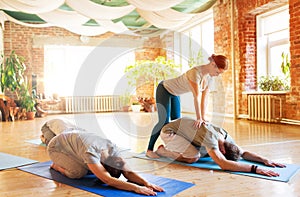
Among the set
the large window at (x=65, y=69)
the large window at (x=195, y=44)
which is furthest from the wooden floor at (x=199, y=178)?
the large window at (x=65, y=69)

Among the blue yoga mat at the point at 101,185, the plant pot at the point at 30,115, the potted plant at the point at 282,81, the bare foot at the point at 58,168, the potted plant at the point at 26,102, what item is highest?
the potted plant at the point at 282,81

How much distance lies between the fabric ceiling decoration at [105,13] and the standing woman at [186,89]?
7.71ft

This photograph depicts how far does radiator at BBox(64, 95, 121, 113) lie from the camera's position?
9.97 metres

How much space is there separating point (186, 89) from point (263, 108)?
11.5 ft

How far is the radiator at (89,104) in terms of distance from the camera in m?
9.97

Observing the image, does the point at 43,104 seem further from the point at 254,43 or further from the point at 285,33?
the point at 285,33

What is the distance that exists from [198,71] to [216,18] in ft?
16.5

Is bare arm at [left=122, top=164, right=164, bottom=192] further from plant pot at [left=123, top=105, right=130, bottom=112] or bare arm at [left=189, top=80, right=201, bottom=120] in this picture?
plant pot at [left=123, top=105, right=130, bottom=112]

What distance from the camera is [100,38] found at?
→ 411 inches

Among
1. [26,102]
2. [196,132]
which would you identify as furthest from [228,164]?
[26,102]

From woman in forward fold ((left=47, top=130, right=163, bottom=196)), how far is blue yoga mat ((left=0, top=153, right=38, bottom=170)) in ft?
2.06

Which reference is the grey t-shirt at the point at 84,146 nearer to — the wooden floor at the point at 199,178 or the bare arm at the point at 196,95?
the wooden floor at the point at 199,178

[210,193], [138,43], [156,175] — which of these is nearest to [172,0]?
[156,175]

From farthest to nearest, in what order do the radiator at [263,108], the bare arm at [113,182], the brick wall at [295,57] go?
1. the radiator at [263,108]
2. the brick wall at [295,57]
3. the bare arm at [113,182]
